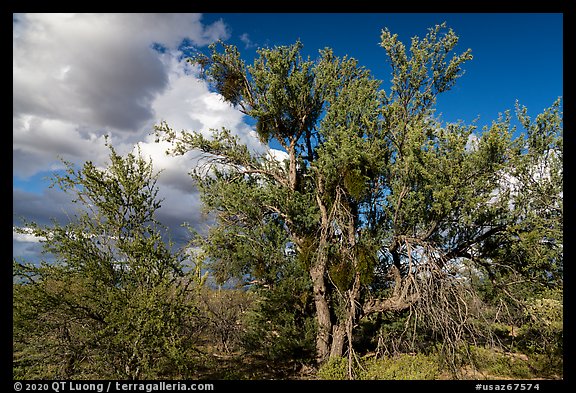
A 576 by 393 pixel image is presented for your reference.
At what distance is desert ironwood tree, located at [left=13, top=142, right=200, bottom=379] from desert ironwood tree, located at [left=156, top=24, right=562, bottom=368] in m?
3.44

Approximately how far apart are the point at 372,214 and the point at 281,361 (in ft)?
26.4

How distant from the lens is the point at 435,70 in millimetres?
11180

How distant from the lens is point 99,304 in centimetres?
888

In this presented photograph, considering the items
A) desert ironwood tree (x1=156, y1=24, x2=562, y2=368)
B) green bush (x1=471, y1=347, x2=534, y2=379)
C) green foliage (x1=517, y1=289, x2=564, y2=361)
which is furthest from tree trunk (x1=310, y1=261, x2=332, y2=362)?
green foliage (x1=517, y1=289, x2=564, y2=361)

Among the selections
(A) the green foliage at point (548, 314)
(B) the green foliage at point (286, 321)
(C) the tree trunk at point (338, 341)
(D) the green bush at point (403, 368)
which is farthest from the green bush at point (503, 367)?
(B) the green foliage at point (286, 321)

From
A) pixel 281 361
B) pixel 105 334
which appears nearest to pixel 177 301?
pixel 105 334

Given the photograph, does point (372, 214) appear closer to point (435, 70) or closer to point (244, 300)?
point (435, 70)

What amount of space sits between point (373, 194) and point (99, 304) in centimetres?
1061

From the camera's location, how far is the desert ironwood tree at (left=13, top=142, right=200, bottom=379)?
8383mm

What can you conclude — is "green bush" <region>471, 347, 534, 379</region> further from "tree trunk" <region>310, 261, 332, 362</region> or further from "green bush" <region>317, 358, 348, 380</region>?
"tree trunk" <region>310, 261, 332, 362</region>

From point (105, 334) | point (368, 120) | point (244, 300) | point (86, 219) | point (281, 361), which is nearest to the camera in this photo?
point (105, 334)

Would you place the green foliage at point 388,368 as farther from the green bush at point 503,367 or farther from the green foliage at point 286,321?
Answer: the green bush at point 503,367

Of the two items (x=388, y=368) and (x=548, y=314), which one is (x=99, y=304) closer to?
(x=388, y=368)

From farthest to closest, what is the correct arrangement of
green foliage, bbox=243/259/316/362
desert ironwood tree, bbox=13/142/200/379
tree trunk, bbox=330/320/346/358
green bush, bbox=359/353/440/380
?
green foliage, bbox=243/259/316/362 < tree trunk, bbox=330/320/346/358 < green bush, bbox=359/353/440/380 < desert ironwood tree, bbox=13/142/200/379
